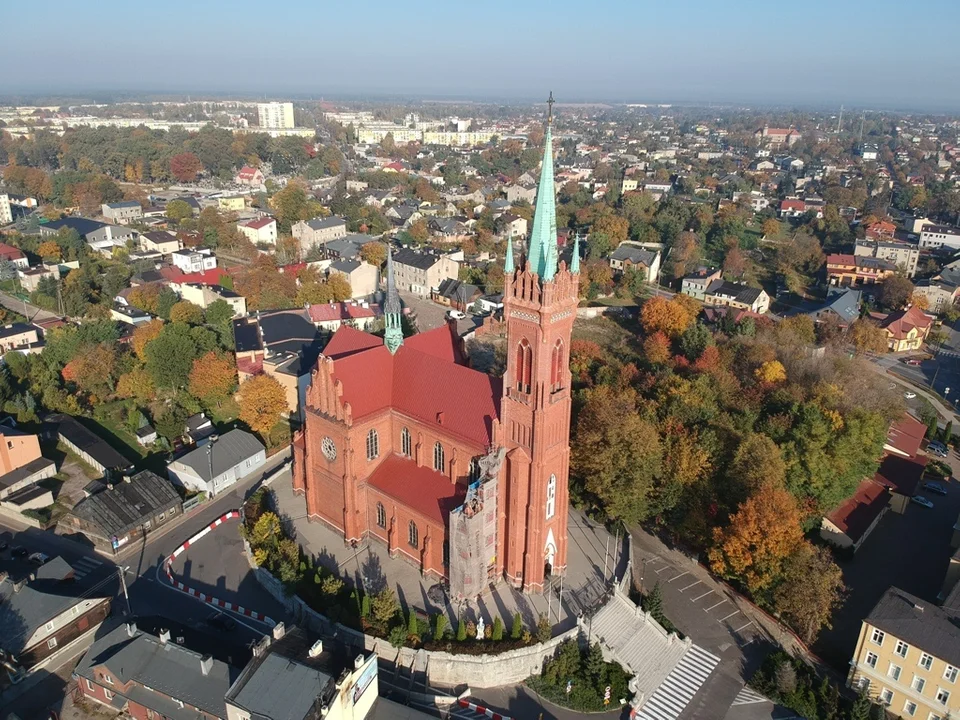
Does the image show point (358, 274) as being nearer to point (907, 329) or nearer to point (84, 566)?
point (84, 566)

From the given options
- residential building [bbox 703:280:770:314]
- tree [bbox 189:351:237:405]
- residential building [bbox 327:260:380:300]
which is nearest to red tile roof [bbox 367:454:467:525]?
tree [bbox 189:351:237:405]

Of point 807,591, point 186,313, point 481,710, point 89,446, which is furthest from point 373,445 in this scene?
point 186,313

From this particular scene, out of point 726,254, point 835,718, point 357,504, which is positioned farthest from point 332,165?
point 835,718

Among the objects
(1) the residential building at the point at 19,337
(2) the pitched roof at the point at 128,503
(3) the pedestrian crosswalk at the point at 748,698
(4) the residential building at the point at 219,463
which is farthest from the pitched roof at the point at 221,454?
(3) the pedestrian crosswalk at the point at 748,698

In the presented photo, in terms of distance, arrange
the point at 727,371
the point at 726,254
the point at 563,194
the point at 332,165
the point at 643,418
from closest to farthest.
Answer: the point at 643,418 → the point at 727,371 → the point at 726,254 → the point at 563,194 → the point at 332,165

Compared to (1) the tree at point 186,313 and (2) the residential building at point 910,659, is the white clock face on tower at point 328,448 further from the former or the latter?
(1) the tree at point 186,313

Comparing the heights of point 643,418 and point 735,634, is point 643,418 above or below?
above

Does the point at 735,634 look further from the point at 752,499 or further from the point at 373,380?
the point at 373,380
